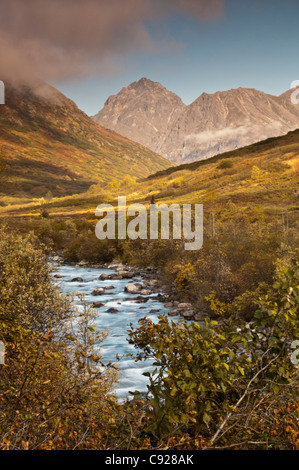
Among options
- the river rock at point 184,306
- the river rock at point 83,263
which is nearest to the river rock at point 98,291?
the river rock at point 184,306

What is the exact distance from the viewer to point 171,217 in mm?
50375

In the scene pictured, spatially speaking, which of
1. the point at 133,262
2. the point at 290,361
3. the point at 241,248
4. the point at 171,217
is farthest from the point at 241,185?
the point at 290,361

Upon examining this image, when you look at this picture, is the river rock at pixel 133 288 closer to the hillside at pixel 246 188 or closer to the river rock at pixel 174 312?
the river rock at pixel 174 312

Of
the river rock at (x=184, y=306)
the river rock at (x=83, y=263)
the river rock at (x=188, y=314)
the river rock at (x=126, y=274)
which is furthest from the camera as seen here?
the river rock at (x=83, y=263)

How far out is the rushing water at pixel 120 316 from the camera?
1506 cm

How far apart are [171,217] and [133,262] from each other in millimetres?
11972

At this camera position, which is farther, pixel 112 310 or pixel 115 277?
pixel 115 277

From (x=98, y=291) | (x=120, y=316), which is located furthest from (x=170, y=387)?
(x=98, y=291)

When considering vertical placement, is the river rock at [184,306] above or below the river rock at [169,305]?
above

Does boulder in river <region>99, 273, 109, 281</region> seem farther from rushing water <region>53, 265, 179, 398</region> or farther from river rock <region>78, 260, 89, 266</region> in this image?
river rock <region>78, 260, 89, 266</region>

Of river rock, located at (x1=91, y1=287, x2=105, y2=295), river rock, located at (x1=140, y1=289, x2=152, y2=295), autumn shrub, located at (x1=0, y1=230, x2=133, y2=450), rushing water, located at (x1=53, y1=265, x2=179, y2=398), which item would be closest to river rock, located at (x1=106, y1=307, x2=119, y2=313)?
rushing water, located at (x1=53, y1=265, x2=179, y2=398)

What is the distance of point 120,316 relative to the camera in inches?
933

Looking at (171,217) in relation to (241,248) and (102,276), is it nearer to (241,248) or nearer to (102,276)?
(102,276)

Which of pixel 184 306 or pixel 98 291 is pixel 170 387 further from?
pixel 98 291
